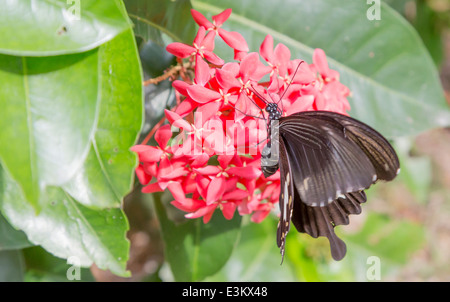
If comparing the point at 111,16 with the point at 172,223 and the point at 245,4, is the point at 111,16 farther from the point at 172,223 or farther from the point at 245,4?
the point at 172,223

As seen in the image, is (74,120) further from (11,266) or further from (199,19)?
(11,266)

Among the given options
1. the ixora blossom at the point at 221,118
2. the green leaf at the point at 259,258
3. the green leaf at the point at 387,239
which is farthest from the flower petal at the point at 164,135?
the green leaf at the point at 387,239

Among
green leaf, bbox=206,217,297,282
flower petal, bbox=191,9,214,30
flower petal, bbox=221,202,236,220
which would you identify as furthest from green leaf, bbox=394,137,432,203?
flower petal, bbox=191,9,214,30

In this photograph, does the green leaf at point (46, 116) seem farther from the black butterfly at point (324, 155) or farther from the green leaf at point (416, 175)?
the green leaf at point (416, 175)

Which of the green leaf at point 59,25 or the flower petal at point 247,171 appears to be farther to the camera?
the flower petal at point 247,171

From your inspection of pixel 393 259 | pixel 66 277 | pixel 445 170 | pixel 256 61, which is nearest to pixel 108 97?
pixel 256 61

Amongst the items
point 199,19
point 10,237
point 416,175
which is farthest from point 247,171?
point 416,175
